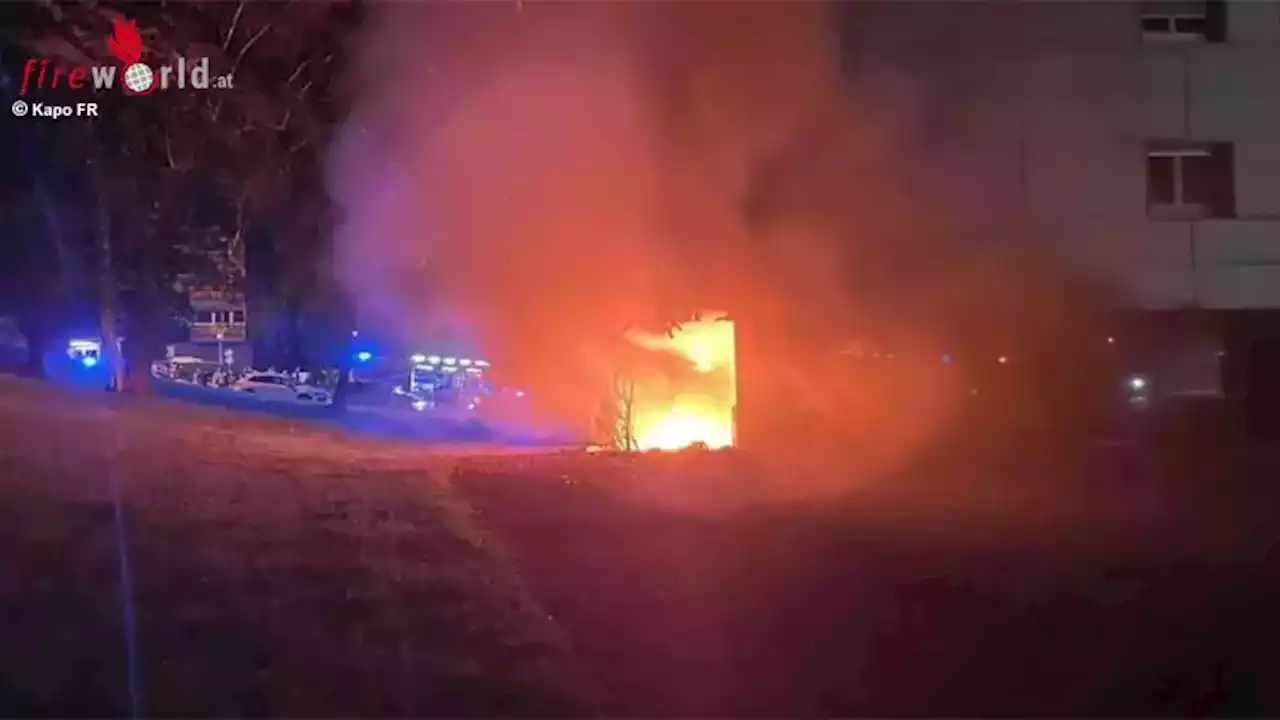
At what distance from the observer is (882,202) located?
28.9ft

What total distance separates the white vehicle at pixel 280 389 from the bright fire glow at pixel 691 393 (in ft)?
17.3

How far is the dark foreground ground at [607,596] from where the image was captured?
3584mm

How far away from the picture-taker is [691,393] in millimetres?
9039

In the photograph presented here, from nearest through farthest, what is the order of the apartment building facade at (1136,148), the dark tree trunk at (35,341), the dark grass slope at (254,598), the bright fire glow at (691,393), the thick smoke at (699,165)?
the dark grass slope at (254,598) → the thick smoke at (699,165) → the bright fire glow at (691,393) → the apartment building facade at (1136,148) → the dark tree trunk at (35,341)

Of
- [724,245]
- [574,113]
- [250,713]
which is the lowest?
[250,713]

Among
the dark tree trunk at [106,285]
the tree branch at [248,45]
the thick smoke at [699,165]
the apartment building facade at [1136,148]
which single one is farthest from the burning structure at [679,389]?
the dark tree trunk at [106,285]

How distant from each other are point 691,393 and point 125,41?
4347mm

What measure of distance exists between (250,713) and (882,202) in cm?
622

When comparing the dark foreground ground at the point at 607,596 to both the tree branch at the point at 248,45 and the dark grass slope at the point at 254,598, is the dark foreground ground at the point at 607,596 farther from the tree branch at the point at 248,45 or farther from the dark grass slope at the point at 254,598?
the tree branch at the point at 248,45

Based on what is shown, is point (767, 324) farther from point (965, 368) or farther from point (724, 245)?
point (965, 368)

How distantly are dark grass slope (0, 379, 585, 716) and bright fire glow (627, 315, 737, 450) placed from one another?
8.44 ft

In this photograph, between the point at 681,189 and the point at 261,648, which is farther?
the point at 681,189

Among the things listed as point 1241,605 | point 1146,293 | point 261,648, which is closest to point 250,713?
point 261,648

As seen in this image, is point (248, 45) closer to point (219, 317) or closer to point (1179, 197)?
point (219, 317)
